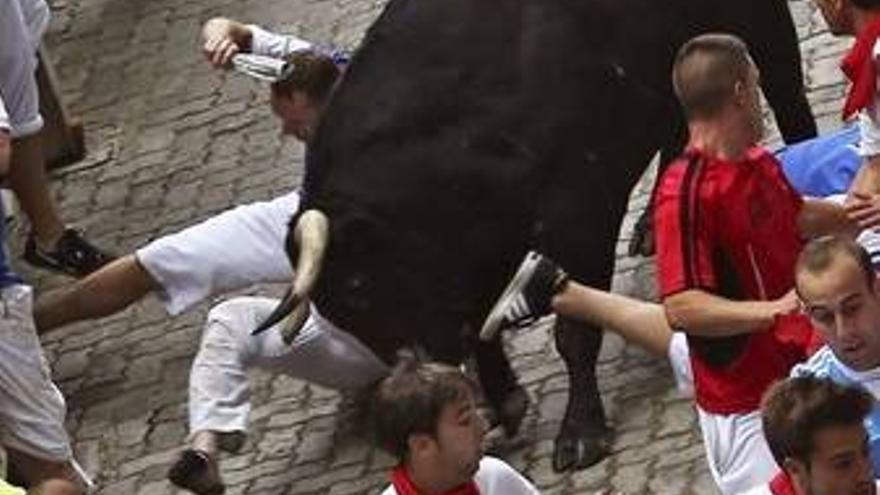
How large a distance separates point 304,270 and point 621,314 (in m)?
1.07

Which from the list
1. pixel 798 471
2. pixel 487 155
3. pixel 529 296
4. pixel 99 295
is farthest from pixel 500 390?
pixel 798 471

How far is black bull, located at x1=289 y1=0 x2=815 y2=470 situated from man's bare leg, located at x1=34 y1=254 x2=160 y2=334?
155 cm

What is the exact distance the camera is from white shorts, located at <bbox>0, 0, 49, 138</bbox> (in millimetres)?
11922

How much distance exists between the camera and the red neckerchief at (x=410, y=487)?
6820mm

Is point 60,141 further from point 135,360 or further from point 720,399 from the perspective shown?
point 720,399

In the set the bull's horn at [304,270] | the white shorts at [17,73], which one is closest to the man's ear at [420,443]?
the bull's horn at [304,270]

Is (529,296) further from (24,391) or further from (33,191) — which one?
(33,191)

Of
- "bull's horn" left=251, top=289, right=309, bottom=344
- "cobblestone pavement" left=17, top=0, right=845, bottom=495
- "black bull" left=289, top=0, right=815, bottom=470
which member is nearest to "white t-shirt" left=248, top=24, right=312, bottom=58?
"black bull" left=289, top=0, right=815, bottom=470

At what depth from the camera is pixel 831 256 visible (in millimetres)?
6879

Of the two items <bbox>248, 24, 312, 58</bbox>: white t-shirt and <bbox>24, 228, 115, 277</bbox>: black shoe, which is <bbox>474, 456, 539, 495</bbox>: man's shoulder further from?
<bbox>24, 228, 115, 277</bbox>: black shoe

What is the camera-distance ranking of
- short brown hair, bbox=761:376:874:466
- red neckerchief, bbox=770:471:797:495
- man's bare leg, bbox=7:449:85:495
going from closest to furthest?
short brown hair, bbox=761:376:874:466, red neckerchief, bbox=770:471:797:495, man's bare leg, bbox=7:449:85:495

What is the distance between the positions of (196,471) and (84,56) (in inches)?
229

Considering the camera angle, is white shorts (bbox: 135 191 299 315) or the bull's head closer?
the bull's head

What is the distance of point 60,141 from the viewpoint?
13.4m
